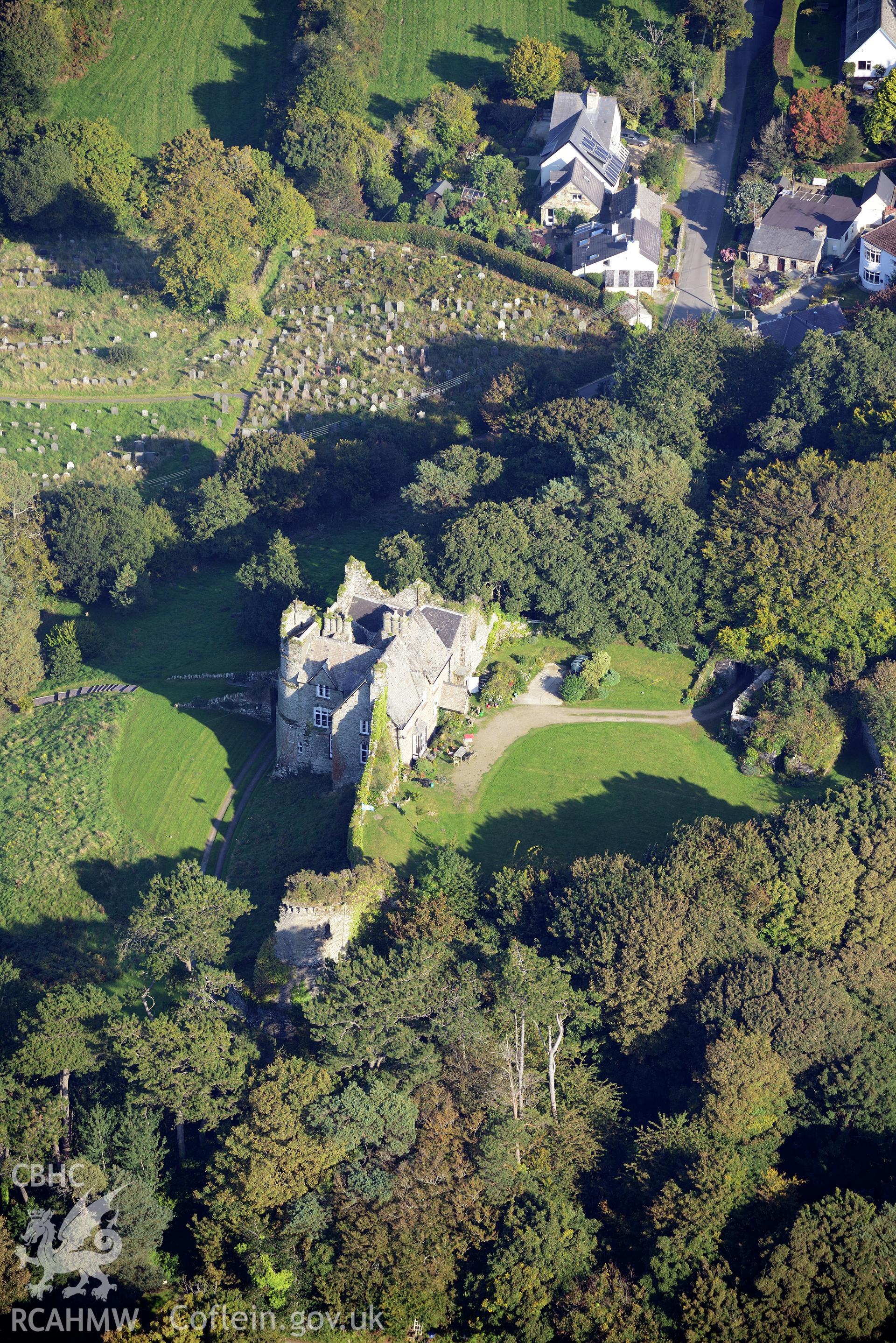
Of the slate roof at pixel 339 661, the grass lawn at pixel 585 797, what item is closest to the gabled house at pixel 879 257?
the grass lawn at pixel 585 797

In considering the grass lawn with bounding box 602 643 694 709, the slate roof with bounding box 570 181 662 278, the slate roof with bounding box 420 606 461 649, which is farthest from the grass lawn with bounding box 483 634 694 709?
the slate roof with bounding box 570 181 662 278

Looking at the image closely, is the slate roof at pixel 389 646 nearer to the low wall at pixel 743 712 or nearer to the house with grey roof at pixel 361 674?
the house with grey roof at pixel 361 674

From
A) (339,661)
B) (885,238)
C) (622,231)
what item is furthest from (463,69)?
(339,661)

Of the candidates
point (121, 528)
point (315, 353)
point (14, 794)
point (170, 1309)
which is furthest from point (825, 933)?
point (315, 353)

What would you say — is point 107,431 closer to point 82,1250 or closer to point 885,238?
point 885,238

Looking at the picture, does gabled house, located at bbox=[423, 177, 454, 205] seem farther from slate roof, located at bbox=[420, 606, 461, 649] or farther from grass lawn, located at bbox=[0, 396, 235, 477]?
slate roof, located at bbox=[420, 606, 461, 649]

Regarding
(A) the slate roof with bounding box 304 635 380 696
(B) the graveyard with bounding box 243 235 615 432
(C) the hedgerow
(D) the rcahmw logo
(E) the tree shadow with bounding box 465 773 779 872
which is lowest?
(D) the rcahmw logo
